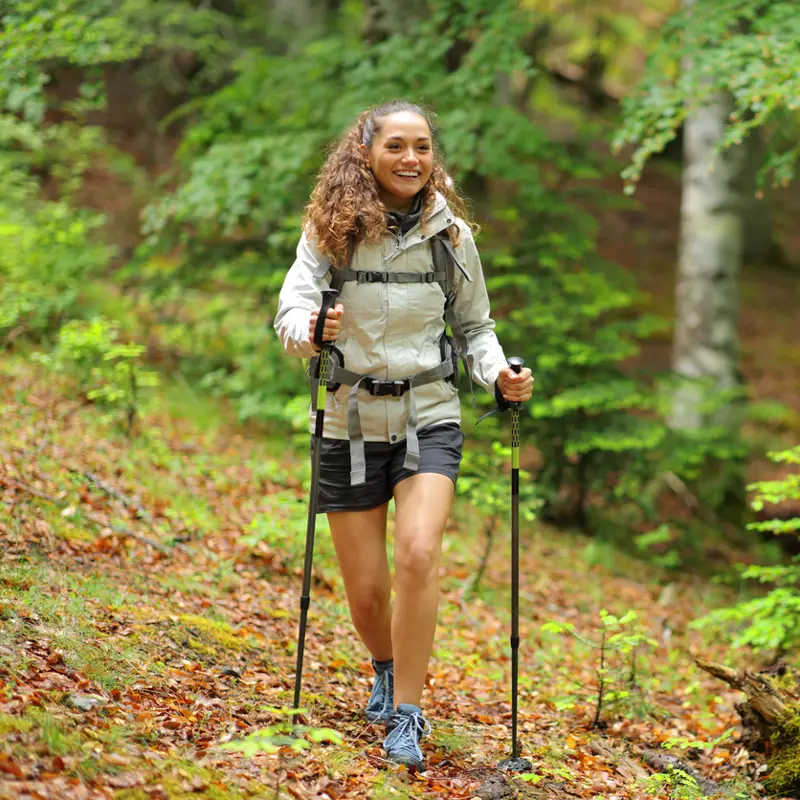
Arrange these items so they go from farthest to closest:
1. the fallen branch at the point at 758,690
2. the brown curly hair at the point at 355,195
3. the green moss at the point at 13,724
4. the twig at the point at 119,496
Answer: the twig at the point at 119,496 → the fallen branch at the point at 758,690 → the brown curly hair at the point at 355,195 → the green moss at the point at 13,724

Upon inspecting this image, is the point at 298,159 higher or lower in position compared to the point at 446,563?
higher

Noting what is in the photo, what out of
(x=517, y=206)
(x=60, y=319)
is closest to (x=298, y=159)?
(x=517, y=206)

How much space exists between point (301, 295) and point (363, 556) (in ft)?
3.67

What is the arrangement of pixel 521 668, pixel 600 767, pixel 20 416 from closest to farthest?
pixel 600 767
pixel 521 668
pixel 20 416

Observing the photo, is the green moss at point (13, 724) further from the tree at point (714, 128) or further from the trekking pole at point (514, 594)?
the tree at point (714, 128)

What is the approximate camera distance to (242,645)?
455cm

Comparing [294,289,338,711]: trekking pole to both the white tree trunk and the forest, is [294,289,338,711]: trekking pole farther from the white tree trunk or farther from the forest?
the white tree trunk

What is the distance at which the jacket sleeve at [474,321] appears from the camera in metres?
3.90

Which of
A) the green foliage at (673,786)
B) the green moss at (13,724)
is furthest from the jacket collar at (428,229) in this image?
the green foliage at (673,786)

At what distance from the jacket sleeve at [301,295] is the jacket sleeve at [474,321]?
61cm

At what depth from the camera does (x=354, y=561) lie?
12.6ft

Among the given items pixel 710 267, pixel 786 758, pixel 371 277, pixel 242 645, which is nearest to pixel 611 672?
pixel 786 758

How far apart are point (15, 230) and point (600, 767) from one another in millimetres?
7092

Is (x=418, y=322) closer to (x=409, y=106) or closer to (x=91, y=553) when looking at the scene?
(x=409, y=106)
